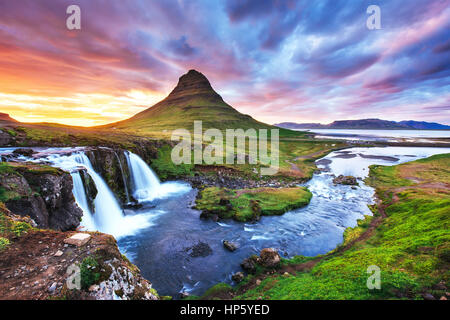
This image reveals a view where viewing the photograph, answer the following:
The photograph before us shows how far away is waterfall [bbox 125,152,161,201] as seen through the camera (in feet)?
113

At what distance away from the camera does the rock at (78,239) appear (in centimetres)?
924

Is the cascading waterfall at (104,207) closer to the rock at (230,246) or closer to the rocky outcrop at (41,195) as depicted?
the rocky outcrop at (41,195)

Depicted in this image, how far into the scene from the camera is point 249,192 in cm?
3394

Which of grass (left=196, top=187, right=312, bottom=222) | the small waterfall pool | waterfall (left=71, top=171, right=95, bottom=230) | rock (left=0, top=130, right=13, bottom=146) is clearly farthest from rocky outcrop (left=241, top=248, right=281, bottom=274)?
rock (left=0, top=130, right=13, bottom=146)

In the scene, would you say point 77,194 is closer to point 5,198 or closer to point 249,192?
point 5,198

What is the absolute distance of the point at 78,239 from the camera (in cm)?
949

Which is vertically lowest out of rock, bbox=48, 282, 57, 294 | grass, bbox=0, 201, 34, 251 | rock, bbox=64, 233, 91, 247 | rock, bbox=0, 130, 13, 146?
rock, bbox=48, 282, 57, 294

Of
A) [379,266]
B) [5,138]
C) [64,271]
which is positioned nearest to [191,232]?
[64,271]

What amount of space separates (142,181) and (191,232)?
801 inches

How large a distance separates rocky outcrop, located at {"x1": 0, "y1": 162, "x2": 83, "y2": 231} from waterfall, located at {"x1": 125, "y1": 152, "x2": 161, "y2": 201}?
16.6 meters

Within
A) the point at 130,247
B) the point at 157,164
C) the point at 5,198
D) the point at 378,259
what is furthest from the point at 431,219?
the point at 157,164

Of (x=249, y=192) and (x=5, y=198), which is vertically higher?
(x=5, y=198)

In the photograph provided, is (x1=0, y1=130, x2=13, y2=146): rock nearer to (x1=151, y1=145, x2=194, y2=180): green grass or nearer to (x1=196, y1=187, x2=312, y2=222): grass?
(x1=151, y1=145, x2=194, y2=180): green grass
